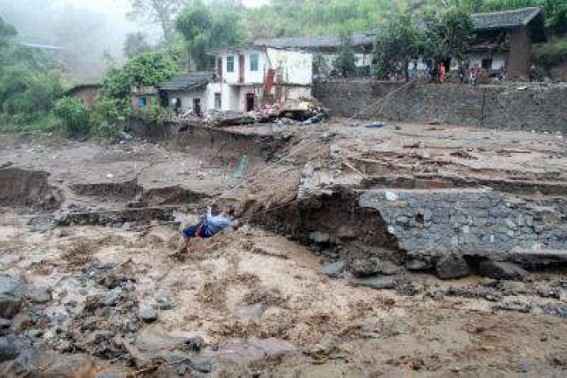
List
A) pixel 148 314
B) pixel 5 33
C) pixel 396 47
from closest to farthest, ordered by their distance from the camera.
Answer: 1. pixel 148 314
2. pixel 396 47
3. pixel 5 33

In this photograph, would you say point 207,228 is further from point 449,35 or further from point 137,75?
point 137,75

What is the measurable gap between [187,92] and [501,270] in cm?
2290

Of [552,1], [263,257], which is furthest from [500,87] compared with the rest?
[263,257]

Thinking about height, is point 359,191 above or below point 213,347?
above

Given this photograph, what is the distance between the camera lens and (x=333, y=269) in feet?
42.5

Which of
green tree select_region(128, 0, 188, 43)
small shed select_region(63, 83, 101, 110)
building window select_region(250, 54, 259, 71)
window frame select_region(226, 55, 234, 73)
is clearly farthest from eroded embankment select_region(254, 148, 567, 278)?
green tree select_region(128, 0, 188, 43)

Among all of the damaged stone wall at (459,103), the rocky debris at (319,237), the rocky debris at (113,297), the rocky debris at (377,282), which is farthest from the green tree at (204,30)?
the rocky debris at (377,282)

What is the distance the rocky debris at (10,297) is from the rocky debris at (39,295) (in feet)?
0.78

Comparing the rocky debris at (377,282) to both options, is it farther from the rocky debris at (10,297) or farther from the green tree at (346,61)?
the green tree at (346,61)

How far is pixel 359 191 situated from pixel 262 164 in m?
8.42

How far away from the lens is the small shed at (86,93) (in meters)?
33.4

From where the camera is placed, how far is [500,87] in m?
22.3

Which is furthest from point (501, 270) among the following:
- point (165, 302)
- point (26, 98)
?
point (26, 98)

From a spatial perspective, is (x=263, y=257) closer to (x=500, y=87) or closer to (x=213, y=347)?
(x=213, y=347)
